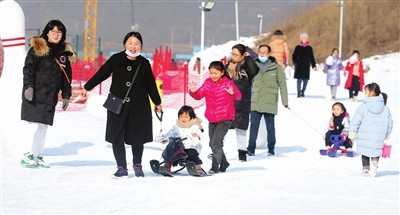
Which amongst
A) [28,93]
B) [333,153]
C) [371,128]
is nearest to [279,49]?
[333,153]

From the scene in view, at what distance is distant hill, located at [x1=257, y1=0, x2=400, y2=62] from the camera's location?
85062 mm

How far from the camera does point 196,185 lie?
30.8 feet

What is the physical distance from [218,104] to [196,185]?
156 cm

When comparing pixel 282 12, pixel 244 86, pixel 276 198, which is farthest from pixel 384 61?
pixel 282 12

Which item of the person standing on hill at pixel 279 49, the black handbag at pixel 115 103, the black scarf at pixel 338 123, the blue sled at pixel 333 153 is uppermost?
the person standing on hill at pixel 279 49

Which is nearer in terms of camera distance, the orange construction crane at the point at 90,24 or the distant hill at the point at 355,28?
the distant hill at the point at 355,28

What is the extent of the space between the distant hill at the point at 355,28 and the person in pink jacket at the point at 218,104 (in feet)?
226

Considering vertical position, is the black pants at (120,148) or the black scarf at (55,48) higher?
the black scarf at (55,48)

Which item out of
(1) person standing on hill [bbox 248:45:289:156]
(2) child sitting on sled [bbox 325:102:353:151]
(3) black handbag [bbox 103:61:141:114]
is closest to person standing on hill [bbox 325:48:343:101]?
(2) child sitting on sled [bbox 325:102:353:151]

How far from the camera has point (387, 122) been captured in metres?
11.2

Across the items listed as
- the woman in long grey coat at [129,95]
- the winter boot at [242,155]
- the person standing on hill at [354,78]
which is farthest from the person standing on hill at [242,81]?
the person standing on hill at [354,78]

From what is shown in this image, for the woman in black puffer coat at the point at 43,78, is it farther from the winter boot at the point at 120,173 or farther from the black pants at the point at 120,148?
the winter boot at the point at 120,173

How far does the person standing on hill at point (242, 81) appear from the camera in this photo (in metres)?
11.8

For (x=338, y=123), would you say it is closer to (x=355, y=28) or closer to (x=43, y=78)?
(x=43, y=78)
